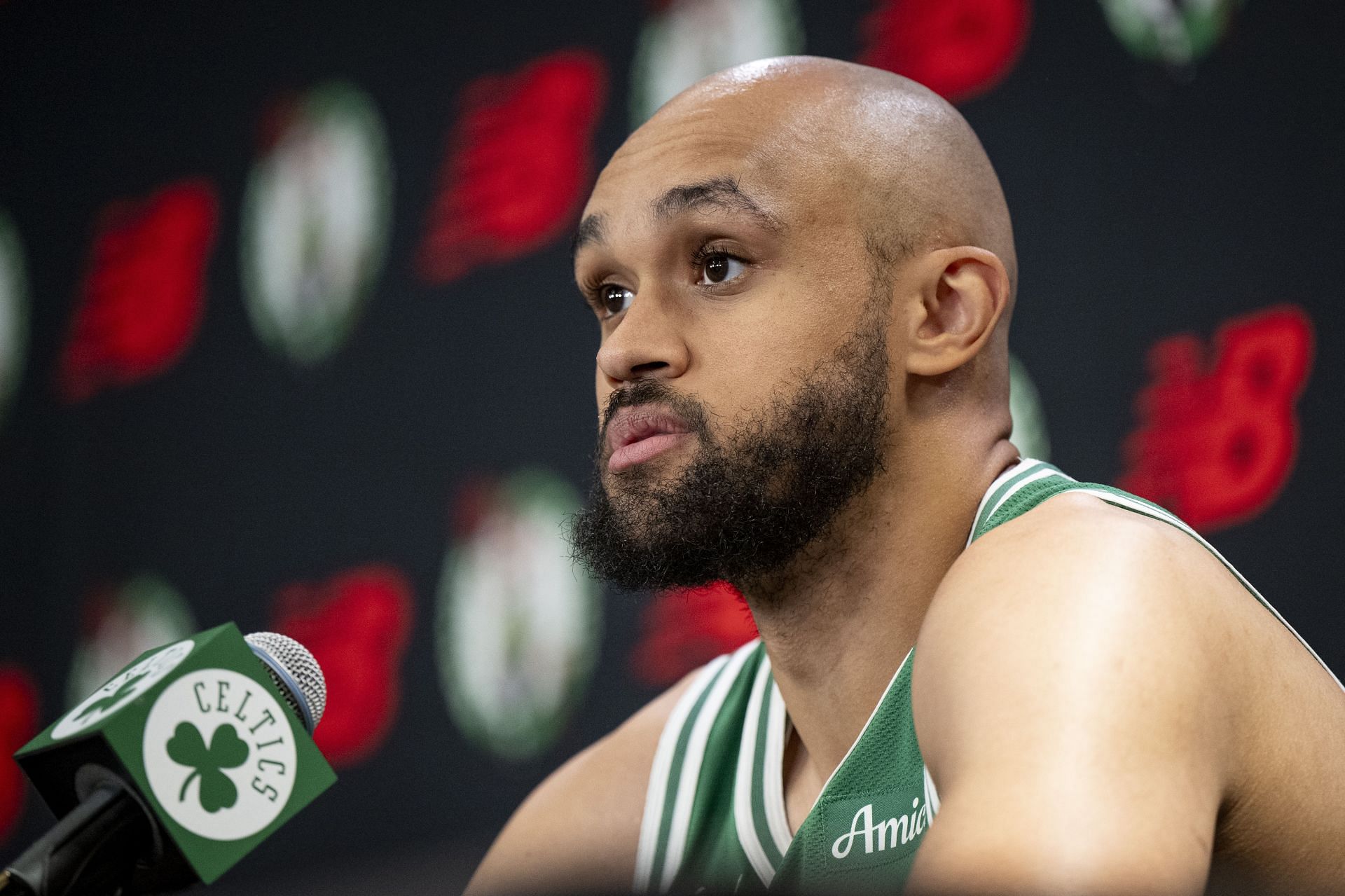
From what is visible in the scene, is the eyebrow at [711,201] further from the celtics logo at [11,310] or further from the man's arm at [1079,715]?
the celtics logo at [11,310]

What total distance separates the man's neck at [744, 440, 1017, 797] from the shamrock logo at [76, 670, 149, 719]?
1.78ft

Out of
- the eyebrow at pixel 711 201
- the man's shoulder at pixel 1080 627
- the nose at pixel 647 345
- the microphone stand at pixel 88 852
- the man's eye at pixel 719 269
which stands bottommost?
the man's shoulder at pixel 1080 627

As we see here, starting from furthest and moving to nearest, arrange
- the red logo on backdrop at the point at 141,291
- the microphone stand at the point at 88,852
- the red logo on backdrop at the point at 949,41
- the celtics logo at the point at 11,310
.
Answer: the celtics logo at the point at 11,310 → the red logo on backdrop at the point at 141,291 → the red logo on backdrop at the point at 949,41 → the microphone stand at the point at 88,852

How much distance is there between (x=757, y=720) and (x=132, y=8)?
7.78ft

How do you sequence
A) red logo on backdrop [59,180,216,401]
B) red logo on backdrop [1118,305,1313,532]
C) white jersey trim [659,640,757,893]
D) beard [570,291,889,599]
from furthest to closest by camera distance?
red logo on backdrop [59,180,216,401] < red logo on backdrop [1118,305,1313,532] < white jersey trim [659,640,757,893] < beard [570,291,889,599]

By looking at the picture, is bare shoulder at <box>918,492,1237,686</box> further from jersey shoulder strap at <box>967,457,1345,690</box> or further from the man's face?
the man's face

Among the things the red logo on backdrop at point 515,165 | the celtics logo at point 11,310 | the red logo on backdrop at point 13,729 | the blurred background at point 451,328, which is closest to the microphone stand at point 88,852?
the blurred background at point 451,328

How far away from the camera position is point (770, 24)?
212 cm

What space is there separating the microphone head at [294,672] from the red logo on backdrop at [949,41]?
1411 millimetres

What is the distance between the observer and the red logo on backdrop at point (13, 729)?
2613mm

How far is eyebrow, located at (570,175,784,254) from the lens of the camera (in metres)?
1.10

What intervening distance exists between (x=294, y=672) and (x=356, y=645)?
1667 millimetres

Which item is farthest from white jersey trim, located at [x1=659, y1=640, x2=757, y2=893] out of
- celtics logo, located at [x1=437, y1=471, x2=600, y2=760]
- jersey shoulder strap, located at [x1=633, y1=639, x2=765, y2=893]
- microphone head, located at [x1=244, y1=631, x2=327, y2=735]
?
celtics logo, located at [x1=437, y1=471, x2=600, y2=760]

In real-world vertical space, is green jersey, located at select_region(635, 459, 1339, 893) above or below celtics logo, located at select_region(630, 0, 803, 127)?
below
